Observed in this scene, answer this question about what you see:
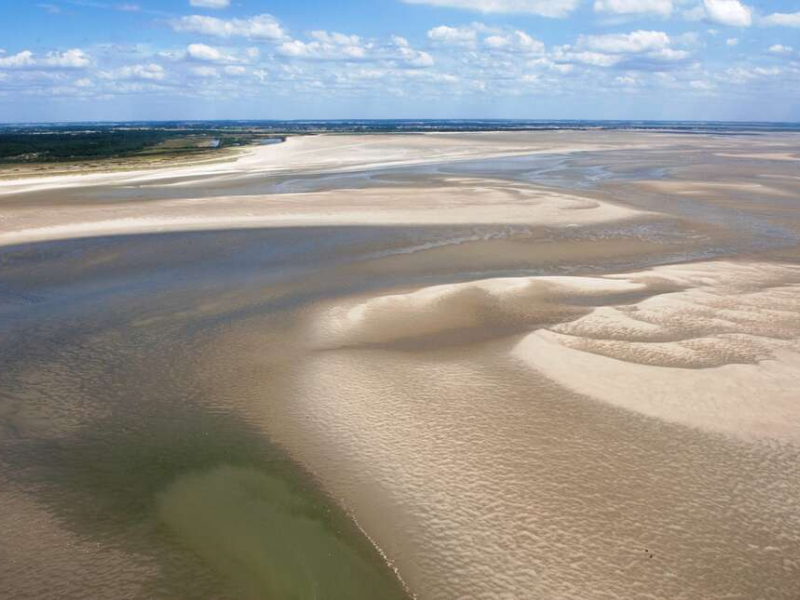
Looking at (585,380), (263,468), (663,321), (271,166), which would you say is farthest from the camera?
(271,166)

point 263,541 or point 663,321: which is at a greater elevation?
point 663,321

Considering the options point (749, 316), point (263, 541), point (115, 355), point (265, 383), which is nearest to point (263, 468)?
point (263, 541)

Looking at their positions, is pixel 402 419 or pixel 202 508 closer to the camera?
pixel 202 508

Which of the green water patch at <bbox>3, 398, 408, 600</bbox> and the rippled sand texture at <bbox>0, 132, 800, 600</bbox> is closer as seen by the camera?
the green water patch at <bbox>3, 398, 408, 600</bbox>

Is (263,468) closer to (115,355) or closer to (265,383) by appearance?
(265,383)

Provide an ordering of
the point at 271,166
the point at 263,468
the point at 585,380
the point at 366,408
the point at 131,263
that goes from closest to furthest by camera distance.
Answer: the point at 263,468, the point at 366,408, the point at 585,380, the point at 131,263, the point at 271,166

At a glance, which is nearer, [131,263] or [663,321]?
[663,321]

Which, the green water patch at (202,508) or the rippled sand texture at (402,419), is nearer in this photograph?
the green water patch at (202,508)

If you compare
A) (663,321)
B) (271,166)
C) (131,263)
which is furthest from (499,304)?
(271,166)
